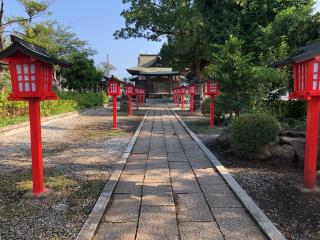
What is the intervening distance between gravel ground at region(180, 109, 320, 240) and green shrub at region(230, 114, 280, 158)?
0.33 meters

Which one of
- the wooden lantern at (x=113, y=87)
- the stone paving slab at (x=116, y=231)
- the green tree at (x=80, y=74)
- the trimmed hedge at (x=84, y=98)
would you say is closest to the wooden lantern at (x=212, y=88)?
the wooden lantern at (x=113, y=87)

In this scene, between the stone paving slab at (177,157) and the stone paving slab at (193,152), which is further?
the stone paving slab at (193,152)

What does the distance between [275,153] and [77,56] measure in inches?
1017

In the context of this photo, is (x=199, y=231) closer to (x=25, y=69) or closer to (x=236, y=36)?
(x=25, y=69)

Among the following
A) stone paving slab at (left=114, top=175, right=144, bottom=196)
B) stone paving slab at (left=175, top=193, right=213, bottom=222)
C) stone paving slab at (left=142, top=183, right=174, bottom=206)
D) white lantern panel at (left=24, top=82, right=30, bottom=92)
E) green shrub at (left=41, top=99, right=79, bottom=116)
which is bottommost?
stone paving slab at (left=175, top=193, right=213, bottom=222)

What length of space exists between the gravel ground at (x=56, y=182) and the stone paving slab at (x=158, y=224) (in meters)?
0.78

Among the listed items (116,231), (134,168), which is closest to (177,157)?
(134,168)

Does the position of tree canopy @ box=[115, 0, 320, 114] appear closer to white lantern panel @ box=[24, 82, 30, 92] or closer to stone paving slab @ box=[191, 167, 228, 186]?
stone paving slab @ box=[191, 167, 228, 186]

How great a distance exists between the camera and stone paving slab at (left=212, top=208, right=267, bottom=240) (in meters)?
4.09

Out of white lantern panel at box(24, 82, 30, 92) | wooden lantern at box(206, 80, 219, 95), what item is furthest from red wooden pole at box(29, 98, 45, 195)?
wooden lantern at box(206, 80, 219, 95)

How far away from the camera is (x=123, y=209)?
193 inches

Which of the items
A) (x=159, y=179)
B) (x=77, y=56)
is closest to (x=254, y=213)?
(x=159, y=179)

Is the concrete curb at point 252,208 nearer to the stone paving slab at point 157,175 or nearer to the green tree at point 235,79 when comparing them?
the stone paving slab at point 157,175

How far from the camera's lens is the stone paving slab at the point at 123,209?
457 cm
